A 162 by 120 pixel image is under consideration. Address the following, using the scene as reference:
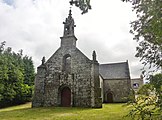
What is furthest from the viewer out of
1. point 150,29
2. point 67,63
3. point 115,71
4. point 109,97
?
point 115,71

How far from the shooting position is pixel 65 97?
20.2 metres

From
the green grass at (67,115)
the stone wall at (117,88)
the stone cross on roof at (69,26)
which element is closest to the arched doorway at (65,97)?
the green grass at (67,115)

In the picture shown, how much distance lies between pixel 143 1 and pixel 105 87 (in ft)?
87.7

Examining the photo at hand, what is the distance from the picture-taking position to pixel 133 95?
16.9 ft

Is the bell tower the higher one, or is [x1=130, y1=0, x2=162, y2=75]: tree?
the bell tower

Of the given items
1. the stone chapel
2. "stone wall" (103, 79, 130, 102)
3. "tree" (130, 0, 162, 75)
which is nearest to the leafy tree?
the stone chapel

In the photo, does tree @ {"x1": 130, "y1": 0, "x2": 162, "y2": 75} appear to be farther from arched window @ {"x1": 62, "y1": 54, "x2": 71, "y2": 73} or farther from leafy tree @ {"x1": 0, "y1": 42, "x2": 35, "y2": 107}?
leafy tree @ {"x1": 0, "y1": 42, "x2": 35, "y2": 107}

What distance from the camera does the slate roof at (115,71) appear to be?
3012 cm

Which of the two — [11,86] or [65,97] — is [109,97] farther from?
[11,86]

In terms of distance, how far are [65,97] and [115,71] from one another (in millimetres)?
13955

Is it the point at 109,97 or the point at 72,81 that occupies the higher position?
the point at 72,81

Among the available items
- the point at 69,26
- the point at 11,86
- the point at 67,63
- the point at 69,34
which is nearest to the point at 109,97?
the point at 67,63

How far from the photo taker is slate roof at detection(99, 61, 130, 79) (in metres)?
30.1

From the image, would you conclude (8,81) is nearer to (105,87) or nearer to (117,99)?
(105,87)
